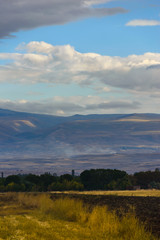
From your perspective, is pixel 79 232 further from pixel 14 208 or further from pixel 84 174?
pixel 84 174

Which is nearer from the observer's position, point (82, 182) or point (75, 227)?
point (75, 227)

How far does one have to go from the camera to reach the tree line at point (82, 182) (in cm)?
8278

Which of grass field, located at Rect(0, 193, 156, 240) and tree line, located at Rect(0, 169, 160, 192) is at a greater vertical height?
tree line, located at Rect(0, 169, 160, 192)

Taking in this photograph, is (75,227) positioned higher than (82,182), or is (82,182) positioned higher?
(82,182)

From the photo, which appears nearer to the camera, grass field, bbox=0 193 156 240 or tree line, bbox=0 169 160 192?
grass field, bbox=0 193 156 240

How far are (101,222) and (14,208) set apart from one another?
1431 cm

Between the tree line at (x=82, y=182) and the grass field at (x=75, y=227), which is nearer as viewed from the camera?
the grass field at (x=75, y=227)

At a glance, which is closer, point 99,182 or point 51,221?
point 51,221

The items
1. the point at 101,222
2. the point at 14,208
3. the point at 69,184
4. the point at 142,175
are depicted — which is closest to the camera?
the point at 101,222

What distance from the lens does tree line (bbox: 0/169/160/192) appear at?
82781mm

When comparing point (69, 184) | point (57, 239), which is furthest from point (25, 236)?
point (69, 184)

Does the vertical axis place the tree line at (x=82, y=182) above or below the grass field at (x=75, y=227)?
above

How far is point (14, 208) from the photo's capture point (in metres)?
39.6

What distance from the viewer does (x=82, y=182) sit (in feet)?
309
